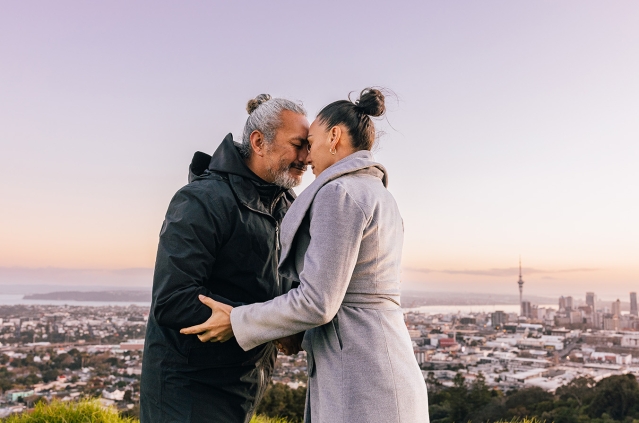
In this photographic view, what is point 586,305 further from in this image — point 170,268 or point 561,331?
point 170,268

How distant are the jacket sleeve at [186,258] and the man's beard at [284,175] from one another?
0.40 m

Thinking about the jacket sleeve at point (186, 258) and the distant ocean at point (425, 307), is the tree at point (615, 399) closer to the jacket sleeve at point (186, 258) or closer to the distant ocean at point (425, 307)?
the distant ocean at point (425, 307)

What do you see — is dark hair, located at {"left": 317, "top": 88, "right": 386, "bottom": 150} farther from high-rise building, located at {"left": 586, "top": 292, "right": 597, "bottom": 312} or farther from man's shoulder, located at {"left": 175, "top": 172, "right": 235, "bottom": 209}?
high-rise building, located at {"left": 586, "top": 292, "right": 597, "bottom": 312}

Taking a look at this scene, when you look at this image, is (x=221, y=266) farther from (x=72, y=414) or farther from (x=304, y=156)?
(x=72, y=414)

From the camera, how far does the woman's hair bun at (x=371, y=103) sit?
7.63 ft

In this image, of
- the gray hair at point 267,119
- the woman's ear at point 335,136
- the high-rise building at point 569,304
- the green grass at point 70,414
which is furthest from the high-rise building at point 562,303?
the woman's ear at point 335,136

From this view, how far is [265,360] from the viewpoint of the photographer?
9.43 feet

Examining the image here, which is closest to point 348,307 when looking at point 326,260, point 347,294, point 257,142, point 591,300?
point 347,294

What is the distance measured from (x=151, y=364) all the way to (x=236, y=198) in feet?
2.93

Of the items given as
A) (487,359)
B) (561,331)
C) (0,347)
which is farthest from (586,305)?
(0,347)

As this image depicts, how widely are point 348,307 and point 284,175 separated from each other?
0.95 metres

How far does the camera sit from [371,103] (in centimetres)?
232

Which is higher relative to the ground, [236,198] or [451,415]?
[236,198]

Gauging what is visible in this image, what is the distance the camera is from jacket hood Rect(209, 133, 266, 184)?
9.04ft
